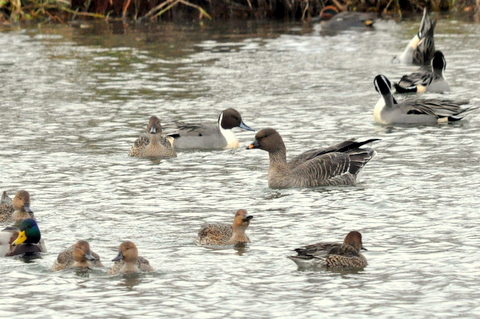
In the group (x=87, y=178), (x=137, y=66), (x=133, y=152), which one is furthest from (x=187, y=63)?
(x=87, y=178)

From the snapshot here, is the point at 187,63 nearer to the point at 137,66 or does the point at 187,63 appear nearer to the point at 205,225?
the point at 137,66

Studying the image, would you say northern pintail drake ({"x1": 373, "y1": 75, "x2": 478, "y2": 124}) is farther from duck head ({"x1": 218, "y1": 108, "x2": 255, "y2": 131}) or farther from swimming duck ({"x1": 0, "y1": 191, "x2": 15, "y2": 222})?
swimming duck ({"x1": 0, "y1": 191, "x2": 15, "y2": 222})

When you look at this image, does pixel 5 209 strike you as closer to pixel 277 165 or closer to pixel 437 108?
pixel 277 165

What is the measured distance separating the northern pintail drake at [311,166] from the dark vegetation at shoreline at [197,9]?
59.1ft

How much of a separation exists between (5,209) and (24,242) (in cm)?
177

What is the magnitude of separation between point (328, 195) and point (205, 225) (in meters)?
2.62

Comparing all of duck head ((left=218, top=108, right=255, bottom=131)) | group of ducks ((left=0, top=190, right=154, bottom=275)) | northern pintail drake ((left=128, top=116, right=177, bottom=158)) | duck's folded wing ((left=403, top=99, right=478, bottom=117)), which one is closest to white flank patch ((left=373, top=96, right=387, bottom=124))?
duck's folded wing ((left=403, top=99, right=478, bottom=117))

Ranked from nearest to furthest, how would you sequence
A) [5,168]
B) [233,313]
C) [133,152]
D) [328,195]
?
[233,313]
[328,195]
[5,168]
[133,152]

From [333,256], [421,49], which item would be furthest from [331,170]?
[421,49]

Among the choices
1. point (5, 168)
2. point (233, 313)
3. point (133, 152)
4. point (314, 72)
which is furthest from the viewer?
point (314, 72)

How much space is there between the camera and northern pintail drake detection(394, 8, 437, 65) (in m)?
23.4

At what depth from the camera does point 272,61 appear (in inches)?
922

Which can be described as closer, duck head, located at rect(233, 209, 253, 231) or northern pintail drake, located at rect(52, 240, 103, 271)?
northern pintail drake, located at rect(52, 240, 103, 271)

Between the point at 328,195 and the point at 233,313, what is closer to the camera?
the point at 233,313
